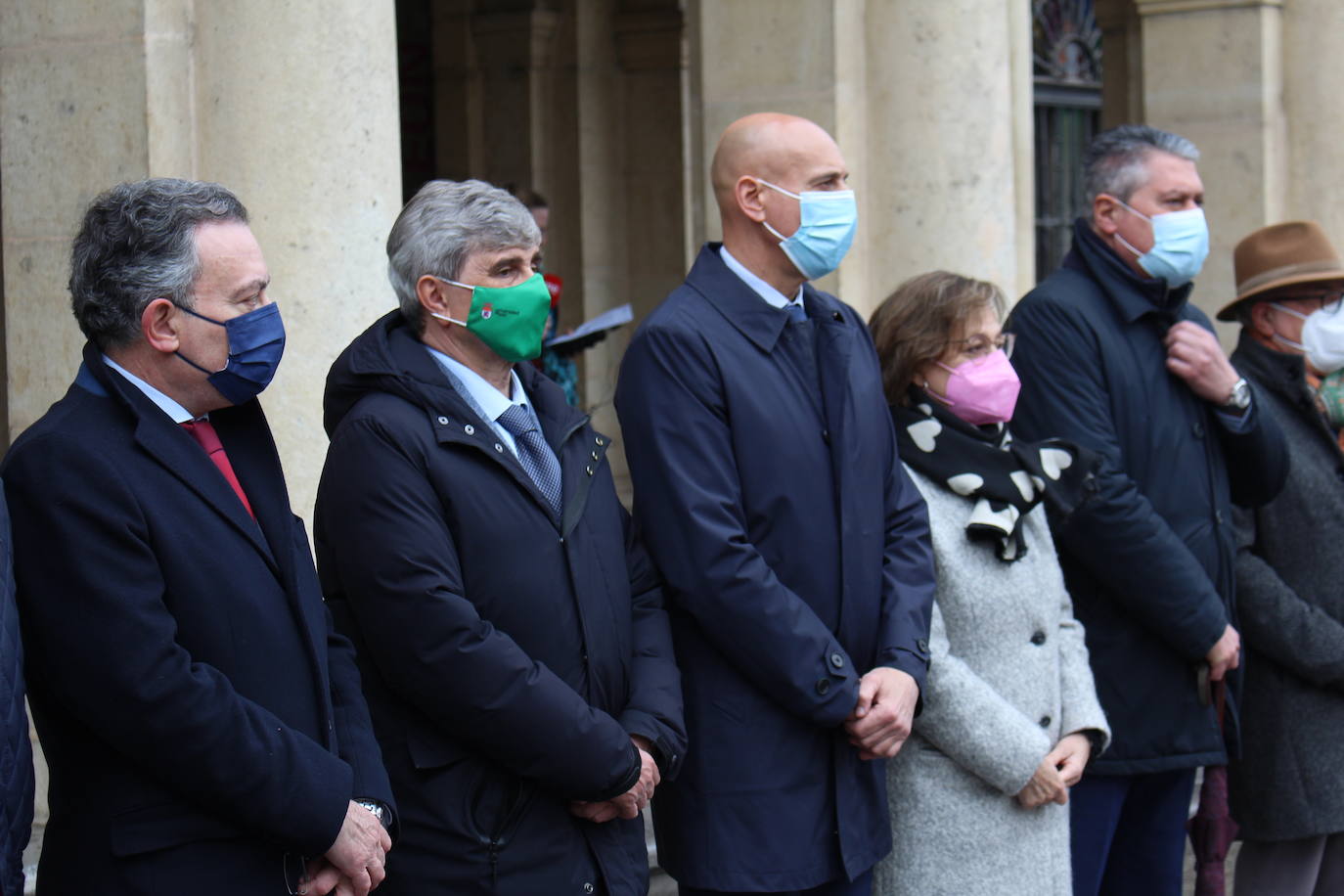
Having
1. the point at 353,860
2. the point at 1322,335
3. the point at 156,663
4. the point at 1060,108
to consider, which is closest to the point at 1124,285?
the point at 1322,335

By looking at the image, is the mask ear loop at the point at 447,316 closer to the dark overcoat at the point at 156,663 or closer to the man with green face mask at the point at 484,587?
the man with green face mask at the point at 484,587

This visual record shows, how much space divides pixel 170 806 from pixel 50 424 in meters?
0.55

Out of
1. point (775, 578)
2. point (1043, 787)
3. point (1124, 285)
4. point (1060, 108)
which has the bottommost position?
point (1043, 787)

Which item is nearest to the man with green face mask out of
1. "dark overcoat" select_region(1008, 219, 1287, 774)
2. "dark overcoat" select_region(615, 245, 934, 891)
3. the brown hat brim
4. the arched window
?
"dark overcoat" select_region(615, 245, 934, 891)

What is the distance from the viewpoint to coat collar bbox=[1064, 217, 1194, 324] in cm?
412

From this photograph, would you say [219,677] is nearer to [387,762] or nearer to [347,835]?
[347,835]

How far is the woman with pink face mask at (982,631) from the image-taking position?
354 centimetres

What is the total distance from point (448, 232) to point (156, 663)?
3.27 ft

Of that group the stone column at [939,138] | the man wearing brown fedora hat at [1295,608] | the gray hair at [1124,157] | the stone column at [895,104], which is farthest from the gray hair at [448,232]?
the stone column at [939,138]

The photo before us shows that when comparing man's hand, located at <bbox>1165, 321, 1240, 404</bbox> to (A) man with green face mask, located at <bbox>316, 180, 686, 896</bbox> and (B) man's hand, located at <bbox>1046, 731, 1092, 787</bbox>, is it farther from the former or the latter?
(A) man with green face mask, located at <bbox>316, 180, 686, 896</bbox>

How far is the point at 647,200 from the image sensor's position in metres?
10.6

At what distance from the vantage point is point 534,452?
10.1ft

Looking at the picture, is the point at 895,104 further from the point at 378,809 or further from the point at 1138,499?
the point at 378,809

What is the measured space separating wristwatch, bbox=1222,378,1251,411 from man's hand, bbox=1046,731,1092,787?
901 mm
